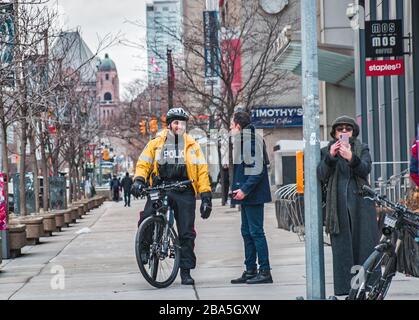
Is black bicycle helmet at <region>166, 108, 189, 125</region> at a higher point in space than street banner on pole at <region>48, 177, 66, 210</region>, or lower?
higher

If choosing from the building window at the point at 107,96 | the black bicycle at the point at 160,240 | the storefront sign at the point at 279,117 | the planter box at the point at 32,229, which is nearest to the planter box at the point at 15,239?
the planter box at the point at 32,229

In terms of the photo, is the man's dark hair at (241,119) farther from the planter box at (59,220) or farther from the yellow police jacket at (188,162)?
the planter box at (59,220)

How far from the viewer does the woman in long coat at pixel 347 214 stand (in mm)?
9031

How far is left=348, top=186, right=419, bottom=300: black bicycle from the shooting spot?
309 inches

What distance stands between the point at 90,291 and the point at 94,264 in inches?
160

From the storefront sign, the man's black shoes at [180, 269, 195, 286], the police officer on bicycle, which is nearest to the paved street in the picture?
the man's black shoes at [180, 269, 195, 286]

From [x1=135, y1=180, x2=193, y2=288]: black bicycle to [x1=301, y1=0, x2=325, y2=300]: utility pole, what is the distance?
8.83 ft

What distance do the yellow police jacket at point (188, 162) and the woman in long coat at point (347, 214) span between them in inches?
106

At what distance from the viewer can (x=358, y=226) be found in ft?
29.8

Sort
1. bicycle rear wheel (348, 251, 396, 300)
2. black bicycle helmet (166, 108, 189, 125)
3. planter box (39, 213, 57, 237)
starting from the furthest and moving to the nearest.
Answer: planter box (39, 213, 57, 237)
black bicycle helmet (166, 108, 189, 125)
bicycle rear wheel (348, 251, 396, 300)

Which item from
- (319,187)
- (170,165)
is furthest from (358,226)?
(170,165)

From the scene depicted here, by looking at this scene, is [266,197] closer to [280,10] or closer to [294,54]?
[294,54]

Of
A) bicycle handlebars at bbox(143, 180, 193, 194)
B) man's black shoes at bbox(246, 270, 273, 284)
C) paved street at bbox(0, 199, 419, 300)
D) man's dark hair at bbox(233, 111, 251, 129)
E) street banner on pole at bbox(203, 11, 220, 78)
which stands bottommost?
paved street at bbox(0, 199, 419, 300)

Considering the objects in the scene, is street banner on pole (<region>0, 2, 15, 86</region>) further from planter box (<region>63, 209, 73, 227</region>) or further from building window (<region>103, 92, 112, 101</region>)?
building window (<region>103, 92, 112, 101</region>)
